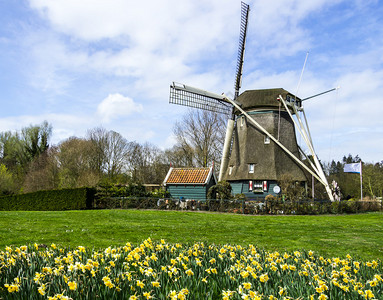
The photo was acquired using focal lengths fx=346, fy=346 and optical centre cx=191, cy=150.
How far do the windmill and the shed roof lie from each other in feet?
11.4

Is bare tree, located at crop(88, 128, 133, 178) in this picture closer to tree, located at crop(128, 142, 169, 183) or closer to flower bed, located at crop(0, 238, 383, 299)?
tree, located at crop(128, 142, 169, 183)

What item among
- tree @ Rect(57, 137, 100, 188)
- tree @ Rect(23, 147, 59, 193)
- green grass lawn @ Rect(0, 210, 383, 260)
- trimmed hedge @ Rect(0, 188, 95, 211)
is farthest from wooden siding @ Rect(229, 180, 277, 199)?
tree @ Rect(23, 147, 59, 193)

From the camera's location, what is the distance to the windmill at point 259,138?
1163 inches

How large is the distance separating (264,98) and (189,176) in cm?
1008

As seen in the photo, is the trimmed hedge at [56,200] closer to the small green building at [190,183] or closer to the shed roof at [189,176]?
the small green building at [190,183]

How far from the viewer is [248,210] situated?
21375 millimetres

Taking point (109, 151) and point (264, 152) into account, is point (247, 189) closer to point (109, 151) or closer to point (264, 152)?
point (264, 152)

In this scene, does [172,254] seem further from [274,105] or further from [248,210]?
[274,105]

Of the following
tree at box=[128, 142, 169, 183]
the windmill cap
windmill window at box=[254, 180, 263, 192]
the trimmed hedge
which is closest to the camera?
the trimmed hedge

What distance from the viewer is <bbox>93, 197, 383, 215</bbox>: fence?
70.5ft

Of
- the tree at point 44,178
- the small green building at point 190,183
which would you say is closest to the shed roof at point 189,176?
the small green building at point 190,183

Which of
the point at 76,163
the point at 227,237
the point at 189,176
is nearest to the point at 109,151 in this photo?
the point at 76,163

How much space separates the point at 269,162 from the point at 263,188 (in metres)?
2.32

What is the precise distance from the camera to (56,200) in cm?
2470
